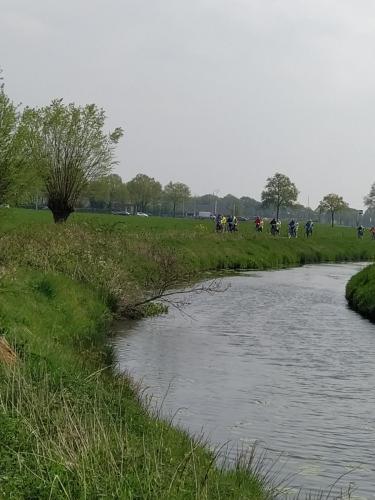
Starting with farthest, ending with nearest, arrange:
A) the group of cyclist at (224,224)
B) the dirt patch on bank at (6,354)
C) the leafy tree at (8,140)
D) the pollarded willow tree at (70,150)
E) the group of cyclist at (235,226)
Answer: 1. the group of cyclist at (235,226)
2. the group of cyclist at (224,224)
3. the pollarded willow tree at (70,150)
4. the leafy tree at (8,140)
5. the dirt patch on bank at (6,354)

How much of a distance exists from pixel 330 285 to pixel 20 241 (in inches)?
817

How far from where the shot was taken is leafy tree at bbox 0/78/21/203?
23.0 metres

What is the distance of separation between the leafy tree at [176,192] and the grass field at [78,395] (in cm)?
13354

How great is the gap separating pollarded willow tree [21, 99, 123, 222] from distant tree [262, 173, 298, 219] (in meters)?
85.6

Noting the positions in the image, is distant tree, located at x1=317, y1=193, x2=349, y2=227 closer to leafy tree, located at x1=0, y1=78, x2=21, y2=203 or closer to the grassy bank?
the grassy bank

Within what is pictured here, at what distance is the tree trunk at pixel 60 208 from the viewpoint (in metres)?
42.0

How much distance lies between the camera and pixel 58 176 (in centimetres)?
4178

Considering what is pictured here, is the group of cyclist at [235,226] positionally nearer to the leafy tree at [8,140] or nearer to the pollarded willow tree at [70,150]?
the pollarded willow tree at [70,150]

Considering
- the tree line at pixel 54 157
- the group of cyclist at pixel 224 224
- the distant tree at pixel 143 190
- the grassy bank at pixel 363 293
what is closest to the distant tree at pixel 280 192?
the distant tree at pixel 143 190

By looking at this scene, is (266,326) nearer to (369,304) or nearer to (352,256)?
(369,304)

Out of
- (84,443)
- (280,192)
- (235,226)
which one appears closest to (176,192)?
(280,192)

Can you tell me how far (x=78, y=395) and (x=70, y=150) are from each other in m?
33.2

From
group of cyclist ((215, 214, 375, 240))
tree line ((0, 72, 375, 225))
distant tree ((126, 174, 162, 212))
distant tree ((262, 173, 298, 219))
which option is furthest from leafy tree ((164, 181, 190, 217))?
tree line ((0, 72, 375, 225))

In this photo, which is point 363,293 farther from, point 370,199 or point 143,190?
point 143,190
